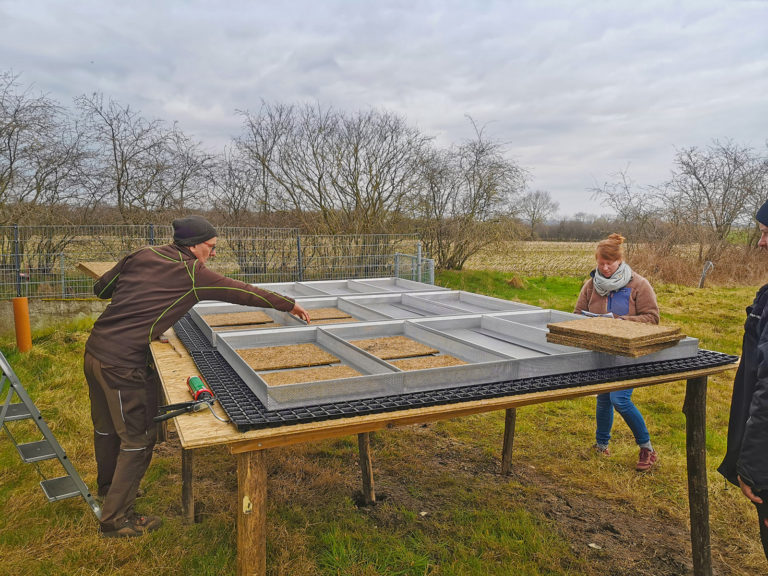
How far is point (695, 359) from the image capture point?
2531 millimetres

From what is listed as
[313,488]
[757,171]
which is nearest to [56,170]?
[313,488]

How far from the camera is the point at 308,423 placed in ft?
5.52

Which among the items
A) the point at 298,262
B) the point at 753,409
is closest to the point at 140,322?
the point at 753,409

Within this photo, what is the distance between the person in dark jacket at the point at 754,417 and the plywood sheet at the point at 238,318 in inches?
105

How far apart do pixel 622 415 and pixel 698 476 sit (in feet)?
3.82

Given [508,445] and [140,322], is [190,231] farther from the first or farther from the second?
[508,445]

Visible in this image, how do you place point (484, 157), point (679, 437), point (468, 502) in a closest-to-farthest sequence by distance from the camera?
point (468, 502), point (679, 437), point (484, 157)

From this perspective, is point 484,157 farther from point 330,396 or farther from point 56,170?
point 330,396

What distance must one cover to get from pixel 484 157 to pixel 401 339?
A: 12.1m

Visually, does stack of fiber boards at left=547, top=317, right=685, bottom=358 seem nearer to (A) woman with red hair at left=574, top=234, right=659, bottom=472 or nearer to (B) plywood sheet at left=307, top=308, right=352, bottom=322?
(A) woman with red hair at left=574, top=234, right=659, bottom=472

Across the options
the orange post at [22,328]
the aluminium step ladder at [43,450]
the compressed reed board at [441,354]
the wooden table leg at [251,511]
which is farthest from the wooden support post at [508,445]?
the orange post at [22,328]

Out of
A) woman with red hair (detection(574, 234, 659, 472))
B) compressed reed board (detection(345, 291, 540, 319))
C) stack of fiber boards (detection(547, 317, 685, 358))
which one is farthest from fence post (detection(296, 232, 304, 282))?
stack of fiber boards (detection(547, 317, 685, 358))

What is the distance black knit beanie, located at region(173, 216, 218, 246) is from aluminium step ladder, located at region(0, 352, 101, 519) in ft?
3.97

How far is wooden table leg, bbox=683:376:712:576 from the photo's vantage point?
103 inches
